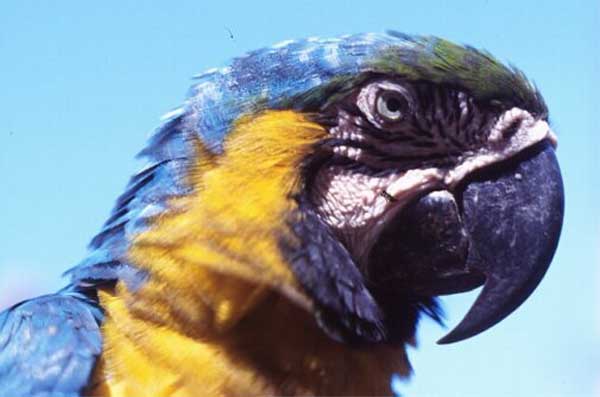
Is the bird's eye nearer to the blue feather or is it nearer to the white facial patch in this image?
the white facial patch

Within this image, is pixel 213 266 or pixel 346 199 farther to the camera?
pixel 346 199

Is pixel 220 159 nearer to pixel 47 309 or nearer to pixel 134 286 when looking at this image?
pixel 134 286


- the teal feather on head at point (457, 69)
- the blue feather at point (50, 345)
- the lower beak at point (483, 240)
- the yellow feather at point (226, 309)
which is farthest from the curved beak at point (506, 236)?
the blue feather at point (50, 345)

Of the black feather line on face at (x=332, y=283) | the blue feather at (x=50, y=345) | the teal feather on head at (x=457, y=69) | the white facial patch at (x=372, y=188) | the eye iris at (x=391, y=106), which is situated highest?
the teal feather on head at (x=457, y=69)

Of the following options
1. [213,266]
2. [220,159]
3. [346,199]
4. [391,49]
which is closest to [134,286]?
[213,266]

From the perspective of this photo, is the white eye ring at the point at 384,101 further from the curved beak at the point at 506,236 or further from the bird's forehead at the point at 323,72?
the curved beak at the point at 506,236

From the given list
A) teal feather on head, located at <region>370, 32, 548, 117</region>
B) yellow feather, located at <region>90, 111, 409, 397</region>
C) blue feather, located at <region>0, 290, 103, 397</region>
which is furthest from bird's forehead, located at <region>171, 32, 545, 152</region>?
blue feather, located at <region>0, 290, 103, 397</region>

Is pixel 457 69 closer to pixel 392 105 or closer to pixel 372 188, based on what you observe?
pixel 392 105

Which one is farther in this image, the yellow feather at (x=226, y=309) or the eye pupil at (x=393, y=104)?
the eye pupil at (x=393, y=104)

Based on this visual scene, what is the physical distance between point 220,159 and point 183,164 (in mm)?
104

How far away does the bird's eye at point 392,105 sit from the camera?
8.41 feet

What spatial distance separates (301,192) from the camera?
2451 mm

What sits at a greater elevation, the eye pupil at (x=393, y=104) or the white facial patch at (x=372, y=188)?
the eye pupil at (x=393, y=104)

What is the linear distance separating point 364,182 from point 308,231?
230 mm
